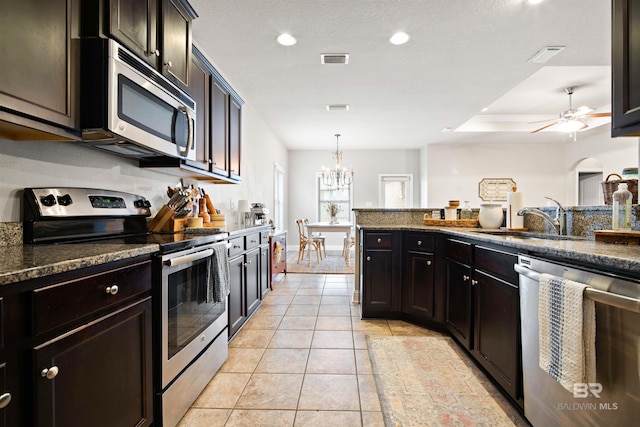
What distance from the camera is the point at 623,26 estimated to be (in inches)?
51.5

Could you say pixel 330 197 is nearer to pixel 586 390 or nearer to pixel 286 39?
pixel 286 39

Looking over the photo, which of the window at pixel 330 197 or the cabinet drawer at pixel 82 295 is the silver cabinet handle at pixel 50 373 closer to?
the cabinet drawer at pixel 82 295

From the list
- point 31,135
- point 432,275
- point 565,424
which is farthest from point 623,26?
point 31,135

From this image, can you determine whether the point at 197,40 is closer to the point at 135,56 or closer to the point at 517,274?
the point at 135,56

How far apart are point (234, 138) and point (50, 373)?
8.68 feet

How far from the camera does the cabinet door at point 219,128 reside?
8.71 ft

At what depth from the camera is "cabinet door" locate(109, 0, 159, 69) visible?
4.51 ft

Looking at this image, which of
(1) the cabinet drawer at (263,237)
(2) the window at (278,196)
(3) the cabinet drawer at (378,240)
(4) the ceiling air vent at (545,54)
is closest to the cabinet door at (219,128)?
(1) the cabinet drawer at (263,237)

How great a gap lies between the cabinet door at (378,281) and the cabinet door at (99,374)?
204 centimetres

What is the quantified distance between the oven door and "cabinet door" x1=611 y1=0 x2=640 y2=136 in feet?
6.83

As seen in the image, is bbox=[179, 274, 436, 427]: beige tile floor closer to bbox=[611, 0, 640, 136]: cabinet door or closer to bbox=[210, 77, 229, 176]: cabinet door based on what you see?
bbox=[210, 77, 229, 176]: cabinet door

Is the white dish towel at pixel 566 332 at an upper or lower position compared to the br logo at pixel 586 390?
upper

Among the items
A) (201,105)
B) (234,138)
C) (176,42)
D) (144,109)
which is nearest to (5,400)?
(144,109)

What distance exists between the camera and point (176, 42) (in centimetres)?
191
